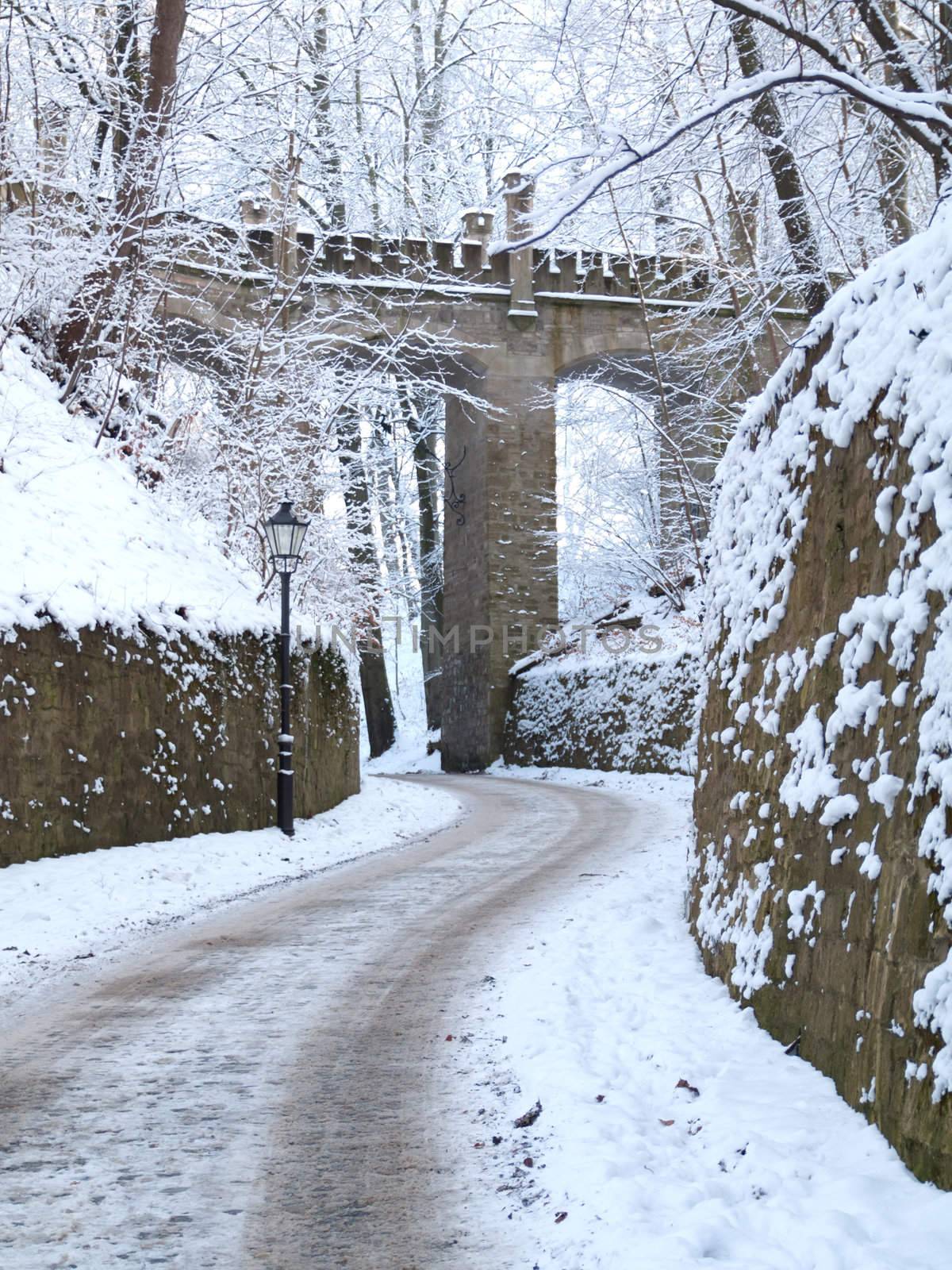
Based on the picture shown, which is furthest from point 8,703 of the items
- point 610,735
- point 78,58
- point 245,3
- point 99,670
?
point 610,735

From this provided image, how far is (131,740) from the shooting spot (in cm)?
1025

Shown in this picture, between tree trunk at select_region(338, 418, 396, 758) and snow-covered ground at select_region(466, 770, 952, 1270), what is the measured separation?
1270 centimetres

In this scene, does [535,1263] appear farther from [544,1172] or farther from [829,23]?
[829,23]

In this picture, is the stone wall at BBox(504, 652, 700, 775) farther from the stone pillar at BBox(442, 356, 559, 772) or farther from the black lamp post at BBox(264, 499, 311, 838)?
the black lamp post at BBox(264, 499, 311, 838)

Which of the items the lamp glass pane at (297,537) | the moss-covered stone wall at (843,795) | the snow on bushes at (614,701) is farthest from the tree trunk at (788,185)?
the snow on bushes at (614,701)

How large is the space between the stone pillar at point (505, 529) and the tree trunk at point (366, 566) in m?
2.48

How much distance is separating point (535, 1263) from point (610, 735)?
20093mm

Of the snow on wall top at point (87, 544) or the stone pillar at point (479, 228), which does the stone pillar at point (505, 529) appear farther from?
the snow on wall top at point (87, 544)

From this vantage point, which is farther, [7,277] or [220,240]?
[220,240]

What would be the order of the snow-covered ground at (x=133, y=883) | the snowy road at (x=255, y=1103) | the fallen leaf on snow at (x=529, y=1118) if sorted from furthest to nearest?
the snow-covered ground at (x=133, y=883), the fallen leaf on snow at (x=529, y=1118), the snowy road at (x=255, y=1103)

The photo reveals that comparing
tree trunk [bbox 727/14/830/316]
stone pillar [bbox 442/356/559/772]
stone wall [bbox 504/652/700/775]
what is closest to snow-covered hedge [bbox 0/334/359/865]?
tree trunk [bbox 727/14/830/316]

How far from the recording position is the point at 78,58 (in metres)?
14.3

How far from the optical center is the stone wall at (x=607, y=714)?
2019 cm

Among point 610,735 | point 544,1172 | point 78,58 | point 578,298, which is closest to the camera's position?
point 544,1172
